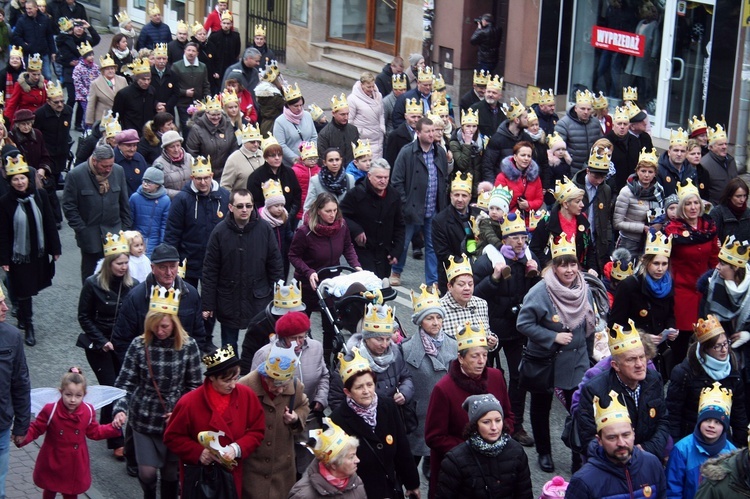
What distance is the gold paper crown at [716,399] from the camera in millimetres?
7742

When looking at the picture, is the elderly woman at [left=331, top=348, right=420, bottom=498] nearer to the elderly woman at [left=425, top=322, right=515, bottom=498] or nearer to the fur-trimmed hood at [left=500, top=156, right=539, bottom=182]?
the elderly woman at [left=425, top=322, right=515, bottom=498]

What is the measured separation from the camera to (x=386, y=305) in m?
9.08

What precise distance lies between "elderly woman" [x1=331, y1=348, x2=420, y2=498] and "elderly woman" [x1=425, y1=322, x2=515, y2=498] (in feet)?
0.89

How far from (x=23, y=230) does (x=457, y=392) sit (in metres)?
5.45

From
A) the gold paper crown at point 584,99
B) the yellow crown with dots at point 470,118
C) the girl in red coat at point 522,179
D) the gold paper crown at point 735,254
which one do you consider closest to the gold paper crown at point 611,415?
the gold paper crown at point 735,254

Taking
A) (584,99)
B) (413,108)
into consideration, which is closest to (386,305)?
(413,108)

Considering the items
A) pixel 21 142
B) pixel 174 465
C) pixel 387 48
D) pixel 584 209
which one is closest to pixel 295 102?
pixel 21 142

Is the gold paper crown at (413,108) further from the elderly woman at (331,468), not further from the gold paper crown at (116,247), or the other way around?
the elderly woman at (331,468)

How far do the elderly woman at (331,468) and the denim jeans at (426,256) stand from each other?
6344 mm

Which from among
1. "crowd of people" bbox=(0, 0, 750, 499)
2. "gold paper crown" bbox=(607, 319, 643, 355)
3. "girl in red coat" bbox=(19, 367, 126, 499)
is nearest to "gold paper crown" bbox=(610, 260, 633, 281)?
"crowd of people" bbox=(0, 0, 750, 499)

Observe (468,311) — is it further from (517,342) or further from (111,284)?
(111,284)

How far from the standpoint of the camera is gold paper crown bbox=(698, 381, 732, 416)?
7.74 m

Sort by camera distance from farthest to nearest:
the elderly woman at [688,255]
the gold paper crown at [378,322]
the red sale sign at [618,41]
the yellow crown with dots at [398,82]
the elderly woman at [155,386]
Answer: the red sale sign at [618,41], the yellow crown with dots at [398,82], the elderly woman at [688,255], the gold paper crown at [378,322], the elderly woman at [155,386]

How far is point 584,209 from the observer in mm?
12406
